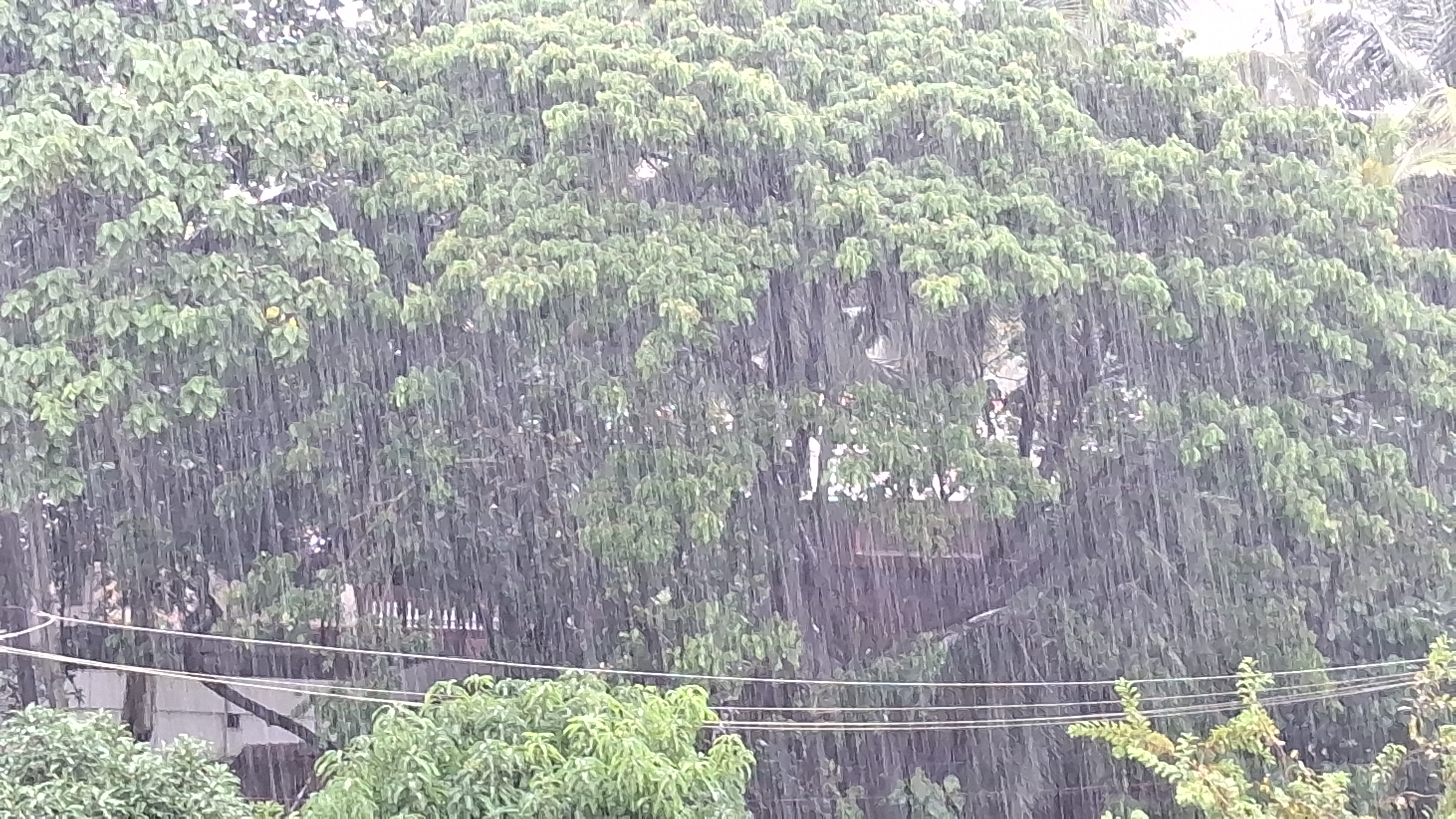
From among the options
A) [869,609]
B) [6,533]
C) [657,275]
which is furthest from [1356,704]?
[6,533]

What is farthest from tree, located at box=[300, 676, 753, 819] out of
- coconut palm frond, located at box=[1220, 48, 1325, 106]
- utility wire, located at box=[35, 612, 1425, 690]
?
coconut palm frond, located at box=[1220, 48, 1325, 106]

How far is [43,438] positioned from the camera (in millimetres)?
6512

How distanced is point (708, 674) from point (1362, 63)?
25.0 feet

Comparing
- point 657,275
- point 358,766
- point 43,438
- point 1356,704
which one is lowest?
point 1356,704

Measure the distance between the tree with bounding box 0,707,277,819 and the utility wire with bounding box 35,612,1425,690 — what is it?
164cm

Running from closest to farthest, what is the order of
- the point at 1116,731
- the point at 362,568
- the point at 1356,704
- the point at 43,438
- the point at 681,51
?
the point at 1116,731, the point at 43,438, the point at 681,51, the point at 362,568, the point at 1356,704

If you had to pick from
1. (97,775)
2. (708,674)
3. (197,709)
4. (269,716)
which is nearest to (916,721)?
(708,674)

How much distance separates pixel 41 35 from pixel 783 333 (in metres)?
4.03

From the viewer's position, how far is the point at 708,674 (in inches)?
281

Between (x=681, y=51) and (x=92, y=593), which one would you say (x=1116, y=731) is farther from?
(x=92, y=593)

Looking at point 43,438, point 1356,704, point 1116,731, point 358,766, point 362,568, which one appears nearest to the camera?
point 358,766

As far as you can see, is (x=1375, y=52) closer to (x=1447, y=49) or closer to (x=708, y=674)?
(x=1447, y=49)

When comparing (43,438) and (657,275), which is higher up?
(657,275)

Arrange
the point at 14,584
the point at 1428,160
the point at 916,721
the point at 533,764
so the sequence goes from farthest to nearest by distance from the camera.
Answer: the point at 1428,160
the point at 916,721
the point at 14,584
the point at 533,764
